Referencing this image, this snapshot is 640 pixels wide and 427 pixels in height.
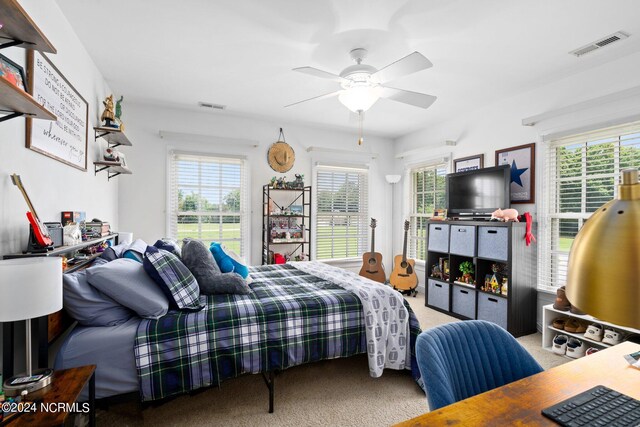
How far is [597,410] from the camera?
963 mm

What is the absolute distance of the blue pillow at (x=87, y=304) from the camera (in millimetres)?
1767

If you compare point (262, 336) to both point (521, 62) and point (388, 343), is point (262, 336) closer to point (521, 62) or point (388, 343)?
point (388, 343)

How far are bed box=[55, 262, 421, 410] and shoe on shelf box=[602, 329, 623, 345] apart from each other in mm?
1671

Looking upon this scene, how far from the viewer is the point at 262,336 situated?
2.08 metres

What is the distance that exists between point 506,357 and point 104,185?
3809 mm

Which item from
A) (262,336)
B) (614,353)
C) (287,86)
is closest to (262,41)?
(287,86)

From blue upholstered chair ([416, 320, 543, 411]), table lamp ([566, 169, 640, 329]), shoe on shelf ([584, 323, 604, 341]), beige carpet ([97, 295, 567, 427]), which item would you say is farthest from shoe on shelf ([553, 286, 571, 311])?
table lamp ([566, 169, 640, 329])

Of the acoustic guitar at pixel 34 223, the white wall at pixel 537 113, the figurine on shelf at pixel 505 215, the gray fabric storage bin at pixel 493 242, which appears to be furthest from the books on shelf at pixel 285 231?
the acoustic guitar at pixel 34 223

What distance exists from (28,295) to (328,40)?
2484 mm

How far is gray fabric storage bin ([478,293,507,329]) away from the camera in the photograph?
342 centimetres

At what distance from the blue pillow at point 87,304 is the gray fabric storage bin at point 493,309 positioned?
3.48 metres

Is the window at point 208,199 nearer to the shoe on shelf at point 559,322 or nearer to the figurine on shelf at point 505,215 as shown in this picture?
the figurine on shelf at point 505,215

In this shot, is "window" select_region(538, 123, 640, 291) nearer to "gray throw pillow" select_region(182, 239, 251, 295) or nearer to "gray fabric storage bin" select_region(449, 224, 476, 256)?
"gray fabric storage bin" select_region(449, 224, 476, 256)

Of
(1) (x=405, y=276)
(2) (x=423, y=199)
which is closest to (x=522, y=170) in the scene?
(2) (x=423, y=199)
